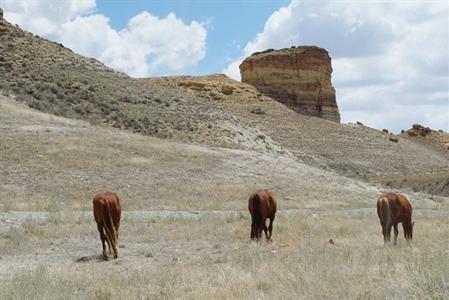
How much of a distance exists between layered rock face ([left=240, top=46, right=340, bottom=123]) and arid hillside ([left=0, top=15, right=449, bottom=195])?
13746mm

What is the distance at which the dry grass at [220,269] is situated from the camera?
23.3 feet

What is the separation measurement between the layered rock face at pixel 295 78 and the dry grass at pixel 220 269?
3248 inches

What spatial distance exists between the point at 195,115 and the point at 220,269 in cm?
4566

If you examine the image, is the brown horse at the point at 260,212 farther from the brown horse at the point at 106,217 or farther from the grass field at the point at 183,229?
the brown horse at the point at 106,217

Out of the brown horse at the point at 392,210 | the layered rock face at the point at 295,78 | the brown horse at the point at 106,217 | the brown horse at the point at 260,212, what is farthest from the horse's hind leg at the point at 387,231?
the layered rock face at the point at 295,78

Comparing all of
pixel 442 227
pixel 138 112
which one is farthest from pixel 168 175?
pixel 138 112

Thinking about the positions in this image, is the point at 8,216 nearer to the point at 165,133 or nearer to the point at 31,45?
the point at 165,133

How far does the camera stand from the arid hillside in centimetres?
4753

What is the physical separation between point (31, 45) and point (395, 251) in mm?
55630

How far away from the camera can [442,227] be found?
18328mm

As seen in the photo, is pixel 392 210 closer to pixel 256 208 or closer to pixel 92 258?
pixel 256 208

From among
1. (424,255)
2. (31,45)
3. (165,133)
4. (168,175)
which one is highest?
(31,45)

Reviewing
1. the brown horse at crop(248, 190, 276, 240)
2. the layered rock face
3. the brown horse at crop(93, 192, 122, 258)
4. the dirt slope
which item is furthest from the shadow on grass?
the layered rock face

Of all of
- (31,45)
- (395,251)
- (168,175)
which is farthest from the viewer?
(31,45)
